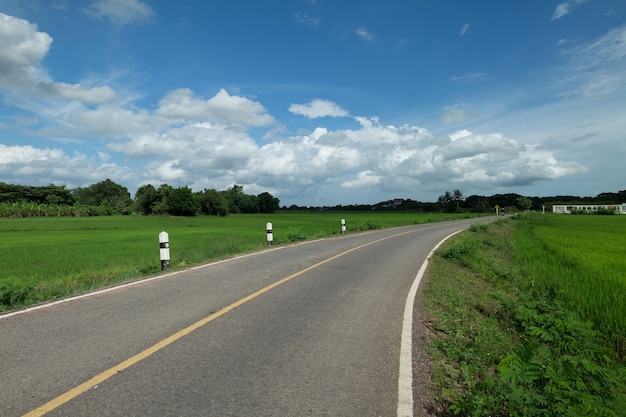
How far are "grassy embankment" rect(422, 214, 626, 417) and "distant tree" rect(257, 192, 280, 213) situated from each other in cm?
13331

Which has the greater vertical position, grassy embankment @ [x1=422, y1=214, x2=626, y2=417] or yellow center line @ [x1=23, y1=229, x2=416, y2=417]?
yellow center line @ [x1=23, y1=229, x2=416, y2=417]

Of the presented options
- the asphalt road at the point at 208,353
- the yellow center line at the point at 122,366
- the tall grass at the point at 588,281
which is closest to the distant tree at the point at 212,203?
the tall grass at the point at 588,281

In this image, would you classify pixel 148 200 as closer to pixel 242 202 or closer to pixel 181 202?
pixel 181 202

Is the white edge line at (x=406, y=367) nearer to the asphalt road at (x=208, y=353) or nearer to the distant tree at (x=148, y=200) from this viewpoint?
the asphalt road at (x=208, y=353)

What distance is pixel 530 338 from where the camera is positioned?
19.6ft

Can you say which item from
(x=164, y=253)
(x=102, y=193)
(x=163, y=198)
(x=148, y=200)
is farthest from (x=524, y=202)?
(x=102, y=193)

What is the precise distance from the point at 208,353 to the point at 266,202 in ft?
465

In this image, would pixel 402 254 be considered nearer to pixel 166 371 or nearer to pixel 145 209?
pixel 166 371

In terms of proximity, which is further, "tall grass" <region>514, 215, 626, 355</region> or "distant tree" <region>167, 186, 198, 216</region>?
"distant tree" <region>167, 186, 198, 216</region>

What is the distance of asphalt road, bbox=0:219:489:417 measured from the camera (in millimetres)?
3314

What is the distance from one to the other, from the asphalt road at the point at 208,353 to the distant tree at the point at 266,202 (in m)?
136

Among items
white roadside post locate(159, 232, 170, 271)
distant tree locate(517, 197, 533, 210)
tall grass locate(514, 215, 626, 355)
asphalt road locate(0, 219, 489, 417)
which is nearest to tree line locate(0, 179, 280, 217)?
distant tree locate(517, 197, 533, 210)

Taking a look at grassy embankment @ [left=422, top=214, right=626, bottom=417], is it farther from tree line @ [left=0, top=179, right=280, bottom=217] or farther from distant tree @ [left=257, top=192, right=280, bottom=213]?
distant tree @ [left=257, top=192, right=280, bottom=213]

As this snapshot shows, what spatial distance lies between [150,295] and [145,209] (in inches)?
4456
